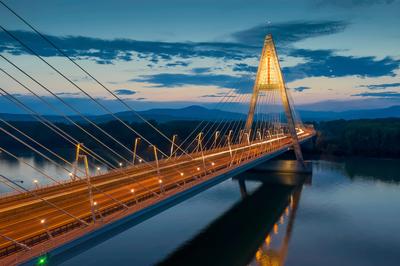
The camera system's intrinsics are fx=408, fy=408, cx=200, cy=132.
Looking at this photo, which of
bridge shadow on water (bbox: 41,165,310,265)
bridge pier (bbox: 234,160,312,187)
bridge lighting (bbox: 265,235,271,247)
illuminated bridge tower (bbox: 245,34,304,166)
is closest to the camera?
bridge shadow on water (bbox: 41,165,310,265)

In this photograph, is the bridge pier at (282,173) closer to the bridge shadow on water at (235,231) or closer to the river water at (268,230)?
the river water at (268,230)

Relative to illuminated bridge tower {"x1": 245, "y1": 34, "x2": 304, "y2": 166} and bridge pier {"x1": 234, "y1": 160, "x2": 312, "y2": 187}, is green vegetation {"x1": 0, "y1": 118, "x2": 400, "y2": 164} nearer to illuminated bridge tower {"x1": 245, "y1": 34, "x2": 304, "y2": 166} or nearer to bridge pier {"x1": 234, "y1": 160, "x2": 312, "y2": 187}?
bridge pier {"x1": 234, "y1": 160, "x2": 312, "y2": 187}

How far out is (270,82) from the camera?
2432 inches

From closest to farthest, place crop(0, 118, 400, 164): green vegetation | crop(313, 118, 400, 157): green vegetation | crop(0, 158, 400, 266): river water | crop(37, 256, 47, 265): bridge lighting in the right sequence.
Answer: crop(37, 256, 47, 265): bridge lighting → crop(0, 158, 400, 266): river water → crop(313, 118, 400, 157): green vegetation → crop(0, 118, 400, 164): green vegetation

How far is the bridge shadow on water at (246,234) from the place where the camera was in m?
27.8

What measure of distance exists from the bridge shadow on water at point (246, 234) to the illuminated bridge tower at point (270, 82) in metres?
10.4

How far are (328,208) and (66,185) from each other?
27.2 meters

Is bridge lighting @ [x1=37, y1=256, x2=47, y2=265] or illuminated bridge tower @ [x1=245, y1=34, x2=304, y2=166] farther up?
illuminated bridge tower @ [x1=245, y1=34, x2=304, y2=166]

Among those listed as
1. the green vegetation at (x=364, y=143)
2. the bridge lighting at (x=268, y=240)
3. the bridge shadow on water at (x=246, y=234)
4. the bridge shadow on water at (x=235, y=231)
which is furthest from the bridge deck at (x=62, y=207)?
the green vegetation at (x=364, y=143)

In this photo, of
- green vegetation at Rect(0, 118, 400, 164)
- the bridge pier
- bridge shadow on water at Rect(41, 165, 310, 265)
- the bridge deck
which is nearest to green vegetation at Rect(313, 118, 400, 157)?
green vegetation at Rect(0, 118, 400, 164)

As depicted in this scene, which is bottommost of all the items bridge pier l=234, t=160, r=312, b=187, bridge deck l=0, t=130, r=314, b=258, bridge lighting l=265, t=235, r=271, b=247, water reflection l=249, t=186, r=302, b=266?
bridge lighting l=265, t=235, r=271, b=247

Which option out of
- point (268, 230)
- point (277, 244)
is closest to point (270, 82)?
point (268, 230)

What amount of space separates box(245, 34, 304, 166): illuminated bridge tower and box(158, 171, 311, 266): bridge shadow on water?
10.4 metres

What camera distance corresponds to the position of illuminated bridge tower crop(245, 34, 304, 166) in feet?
196
